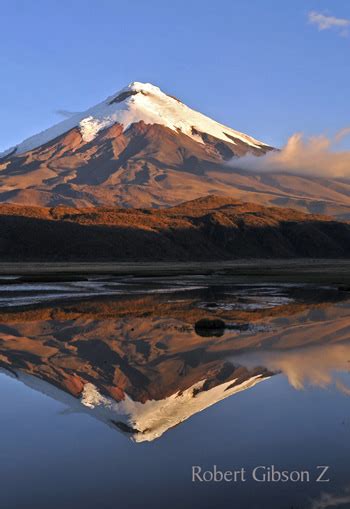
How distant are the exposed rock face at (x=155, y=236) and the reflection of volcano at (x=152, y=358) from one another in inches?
4119

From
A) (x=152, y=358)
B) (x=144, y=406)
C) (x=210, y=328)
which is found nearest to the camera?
(x=144, y=406)

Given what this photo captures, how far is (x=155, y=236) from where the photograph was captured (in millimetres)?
157625

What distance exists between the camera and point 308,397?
1750cm

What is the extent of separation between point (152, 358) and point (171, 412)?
8.13 metres

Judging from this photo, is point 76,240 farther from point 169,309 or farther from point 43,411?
point 43,411

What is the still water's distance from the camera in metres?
10.8

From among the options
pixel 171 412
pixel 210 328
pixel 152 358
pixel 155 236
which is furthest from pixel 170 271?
pixel 171 412

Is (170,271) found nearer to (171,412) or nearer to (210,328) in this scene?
(210,328)

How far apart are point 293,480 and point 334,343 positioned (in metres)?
17.0

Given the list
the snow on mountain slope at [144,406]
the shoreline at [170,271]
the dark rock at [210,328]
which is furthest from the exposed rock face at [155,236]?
the snow on mountain slope at [144,406]

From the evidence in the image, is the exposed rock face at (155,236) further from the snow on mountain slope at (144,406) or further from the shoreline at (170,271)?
the snow on mountain slope at (144,406)

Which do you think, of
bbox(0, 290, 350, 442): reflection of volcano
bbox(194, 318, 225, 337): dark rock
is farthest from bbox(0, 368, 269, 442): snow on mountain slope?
bbox(194, 318, 225, 337): dark rock

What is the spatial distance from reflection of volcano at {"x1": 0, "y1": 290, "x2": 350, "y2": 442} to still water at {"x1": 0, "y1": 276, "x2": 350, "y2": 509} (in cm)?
6

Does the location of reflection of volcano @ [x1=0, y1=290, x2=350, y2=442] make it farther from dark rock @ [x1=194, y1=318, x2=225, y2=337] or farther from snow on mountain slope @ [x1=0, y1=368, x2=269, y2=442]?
dark rock @ [x1=194, y1=318, x2=225, y2=337]
